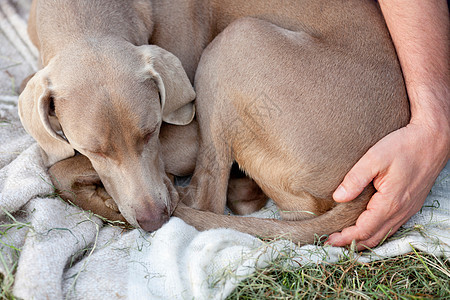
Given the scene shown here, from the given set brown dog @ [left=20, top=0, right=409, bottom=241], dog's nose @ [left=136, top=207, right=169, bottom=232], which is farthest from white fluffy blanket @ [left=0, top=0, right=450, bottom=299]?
brown dog @ [left=20, top=0, right=409, bottom=241]

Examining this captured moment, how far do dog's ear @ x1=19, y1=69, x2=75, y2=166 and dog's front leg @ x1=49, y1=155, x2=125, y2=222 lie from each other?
3.6 inches

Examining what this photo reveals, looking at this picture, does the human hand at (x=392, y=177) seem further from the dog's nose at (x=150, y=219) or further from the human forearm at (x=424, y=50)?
the dog's nose at (x=150, y=219)

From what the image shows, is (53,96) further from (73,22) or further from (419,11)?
(419,11)

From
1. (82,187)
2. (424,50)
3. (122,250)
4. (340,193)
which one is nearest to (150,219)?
(122,250)

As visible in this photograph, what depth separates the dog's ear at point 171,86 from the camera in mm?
2812

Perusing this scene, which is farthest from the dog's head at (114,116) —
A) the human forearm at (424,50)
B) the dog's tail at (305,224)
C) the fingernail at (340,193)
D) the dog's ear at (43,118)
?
the human forearm at (424,50)

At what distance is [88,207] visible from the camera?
Answer: 2.88m

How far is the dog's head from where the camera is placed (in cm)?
254

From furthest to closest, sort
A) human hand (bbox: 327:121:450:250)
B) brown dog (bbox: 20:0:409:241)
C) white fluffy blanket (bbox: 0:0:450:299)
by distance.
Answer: brown dog (bbox: 20:0:409:241)
human hand (bbox: 327:121:450:250)
white fluffy blanket (bbox: 0:0:450:299)

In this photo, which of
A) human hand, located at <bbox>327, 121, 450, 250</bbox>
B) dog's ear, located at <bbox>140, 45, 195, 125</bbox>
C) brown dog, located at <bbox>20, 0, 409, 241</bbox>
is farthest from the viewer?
dog's ear, located at <bbox>140, 45, 195, 125</bbox>

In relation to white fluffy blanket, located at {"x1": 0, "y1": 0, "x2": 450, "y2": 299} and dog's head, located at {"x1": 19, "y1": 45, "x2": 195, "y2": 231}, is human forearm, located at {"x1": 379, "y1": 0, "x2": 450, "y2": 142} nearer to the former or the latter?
white fluffy blanket, located at {"x1": 0, "y1": 0, "x2": 450, "y2": 299}

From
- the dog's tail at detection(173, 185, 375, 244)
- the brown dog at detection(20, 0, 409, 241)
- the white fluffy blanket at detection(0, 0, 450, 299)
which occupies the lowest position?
the dog's tail at detection(173, 185, 375, 244)

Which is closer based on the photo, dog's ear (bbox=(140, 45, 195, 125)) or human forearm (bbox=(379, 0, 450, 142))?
human forearm (bbox=(379, 0, 450, 142))

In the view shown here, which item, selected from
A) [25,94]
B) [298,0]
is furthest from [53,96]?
[298,0]
